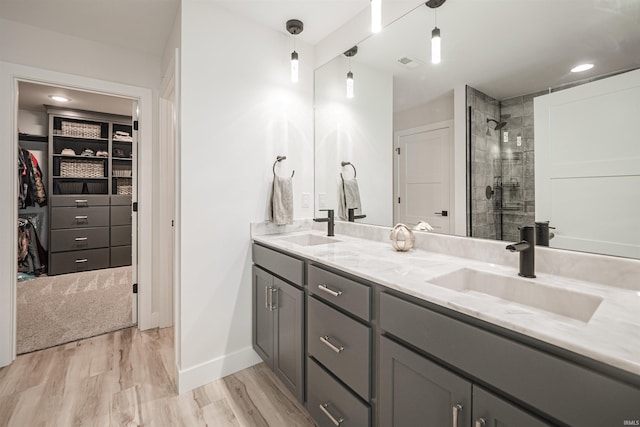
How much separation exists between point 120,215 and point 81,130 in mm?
1416

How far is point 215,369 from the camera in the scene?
1.93m

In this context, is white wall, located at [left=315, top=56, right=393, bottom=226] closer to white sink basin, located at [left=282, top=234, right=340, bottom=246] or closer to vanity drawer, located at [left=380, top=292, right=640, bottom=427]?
white sink basin, located at [left=282, top=234, right=340, bottom=246]

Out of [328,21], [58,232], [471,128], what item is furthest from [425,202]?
[58,232]

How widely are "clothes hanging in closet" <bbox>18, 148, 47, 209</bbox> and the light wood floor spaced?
3071 mm

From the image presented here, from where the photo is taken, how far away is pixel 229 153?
1.98 metres

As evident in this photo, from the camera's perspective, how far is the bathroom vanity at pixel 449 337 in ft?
2.05

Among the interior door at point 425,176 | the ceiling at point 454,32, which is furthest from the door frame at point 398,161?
the ceiling at point 454,32

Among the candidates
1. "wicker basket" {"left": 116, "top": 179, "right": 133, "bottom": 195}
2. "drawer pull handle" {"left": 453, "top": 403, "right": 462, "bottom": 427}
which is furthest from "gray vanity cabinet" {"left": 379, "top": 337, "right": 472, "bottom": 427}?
"wicker basket" {"left": 116, "top": 179, "right": 133, "bottom": 195}

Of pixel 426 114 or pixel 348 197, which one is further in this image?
pixel 348 197

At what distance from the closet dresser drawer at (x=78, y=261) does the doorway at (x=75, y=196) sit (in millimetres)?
11

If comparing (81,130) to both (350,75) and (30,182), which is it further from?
Result: (350,75)

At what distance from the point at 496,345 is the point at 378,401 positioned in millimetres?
561

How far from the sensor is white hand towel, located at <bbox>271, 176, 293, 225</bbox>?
212cm

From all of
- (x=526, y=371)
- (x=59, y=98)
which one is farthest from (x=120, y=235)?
(x=526, y=371)
